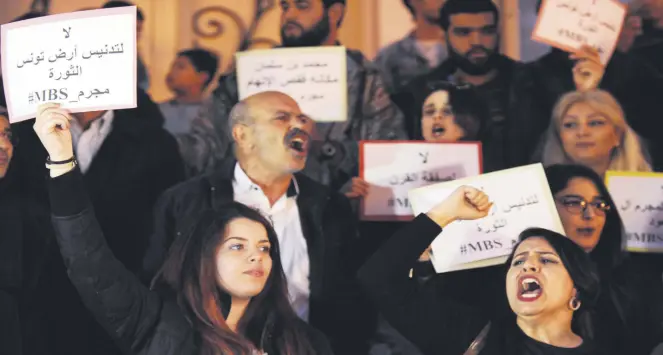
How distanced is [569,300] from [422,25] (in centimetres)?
111

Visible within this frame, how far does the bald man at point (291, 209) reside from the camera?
257 cm

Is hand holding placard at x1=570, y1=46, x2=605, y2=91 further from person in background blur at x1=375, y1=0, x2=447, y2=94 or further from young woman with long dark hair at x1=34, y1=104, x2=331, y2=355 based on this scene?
young woman with long dark hair at x1=34, y1=104, x2=331, y2=355

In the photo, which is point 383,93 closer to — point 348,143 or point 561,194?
point 348,143

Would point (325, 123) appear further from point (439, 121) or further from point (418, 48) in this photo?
point (418, 48)

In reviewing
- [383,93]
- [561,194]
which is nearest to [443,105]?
[383,93]

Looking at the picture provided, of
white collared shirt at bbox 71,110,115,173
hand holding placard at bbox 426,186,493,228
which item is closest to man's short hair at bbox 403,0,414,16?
hand holding placard at bbox 426,186,493,228

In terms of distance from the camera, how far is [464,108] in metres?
2.87

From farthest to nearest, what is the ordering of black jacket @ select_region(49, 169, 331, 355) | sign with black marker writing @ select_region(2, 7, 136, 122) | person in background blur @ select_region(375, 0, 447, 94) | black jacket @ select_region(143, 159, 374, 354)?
person in background blur @ select_region(375, 0, 447, 94) → black jacket @ select_region(143, 159, 374, 354) → sign with black marker writing @ select_region(2, 7, 136, 122) → black jacket @ select_region(49, 169, 331, 355)

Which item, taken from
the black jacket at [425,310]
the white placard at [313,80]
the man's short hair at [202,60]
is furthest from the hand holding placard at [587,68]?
the man's short hair at [202,60]

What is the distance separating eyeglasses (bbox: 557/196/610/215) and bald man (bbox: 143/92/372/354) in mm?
512

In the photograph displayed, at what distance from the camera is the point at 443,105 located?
287 centimetres

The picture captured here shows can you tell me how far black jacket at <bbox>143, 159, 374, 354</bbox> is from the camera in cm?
255

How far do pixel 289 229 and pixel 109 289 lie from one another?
57cm

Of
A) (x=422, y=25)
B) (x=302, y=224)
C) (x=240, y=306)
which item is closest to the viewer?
(x=240, y=306)
